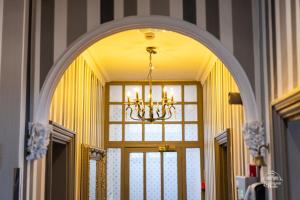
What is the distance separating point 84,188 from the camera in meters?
5.48

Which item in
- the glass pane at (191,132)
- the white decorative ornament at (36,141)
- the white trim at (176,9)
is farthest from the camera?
the glass pane at (191,132)

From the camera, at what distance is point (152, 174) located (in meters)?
7.50

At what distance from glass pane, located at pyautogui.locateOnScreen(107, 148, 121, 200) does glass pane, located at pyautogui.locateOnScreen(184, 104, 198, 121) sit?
4.07 feet

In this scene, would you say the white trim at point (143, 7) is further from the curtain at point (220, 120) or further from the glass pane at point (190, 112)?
the glass pane at point (190, 112)

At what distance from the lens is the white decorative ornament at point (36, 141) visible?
3.20 metres

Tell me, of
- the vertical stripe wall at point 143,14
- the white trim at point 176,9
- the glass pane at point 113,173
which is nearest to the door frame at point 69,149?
the vertical stripe wall at point 143,14

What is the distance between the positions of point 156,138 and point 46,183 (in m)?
3.78

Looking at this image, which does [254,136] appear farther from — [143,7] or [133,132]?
[133,132]

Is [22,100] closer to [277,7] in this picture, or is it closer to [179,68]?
[277,7]

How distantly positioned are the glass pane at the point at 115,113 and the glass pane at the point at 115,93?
0.12m

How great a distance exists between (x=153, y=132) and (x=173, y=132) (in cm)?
33

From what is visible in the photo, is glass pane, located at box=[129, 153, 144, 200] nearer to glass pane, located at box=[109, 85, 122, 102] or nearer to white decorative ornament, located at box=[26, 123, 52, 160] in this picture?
glass pane, located at box=[109, 85, 122, 102]

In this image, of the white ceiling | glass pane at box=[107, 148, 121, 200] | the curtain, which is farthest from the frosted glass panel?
the white ceiling

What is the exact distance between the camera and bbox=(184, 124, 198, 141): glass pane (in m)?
7.58
